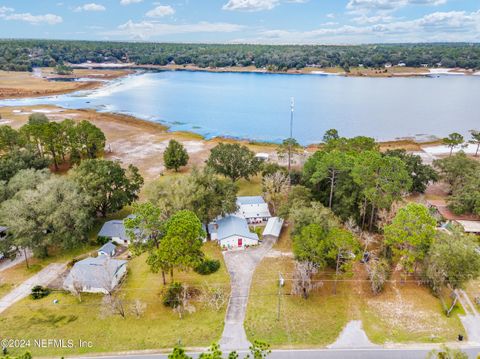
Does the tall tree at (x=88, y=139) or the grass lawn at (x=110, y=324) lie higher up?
the tall tree at (x=88, y=139)

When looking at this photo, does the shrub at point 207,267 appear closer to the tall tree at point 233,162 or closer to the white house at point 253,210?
the white house at point 253,210

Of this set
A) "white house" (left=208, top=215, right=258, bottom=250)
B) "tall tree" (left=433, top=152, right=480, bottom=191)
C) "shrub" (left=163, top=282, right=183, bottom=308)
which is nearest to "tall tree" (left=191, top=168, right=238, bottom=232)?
"white house" (left=208, top=215, right=258, bottom=250)

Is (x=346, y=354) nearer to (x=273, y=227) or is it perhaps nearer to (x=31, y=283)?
(x=273, y=227)

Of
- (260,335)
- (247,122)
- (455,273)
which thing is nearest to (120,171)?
(260,335)

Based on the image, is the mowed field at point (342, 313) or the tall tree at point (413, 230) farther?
the tall tree at point (413, 230)

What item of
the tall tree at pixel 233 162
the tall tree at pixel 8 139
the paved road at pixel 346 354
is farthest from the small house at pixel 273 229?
the tall tree at pixel 8 139
